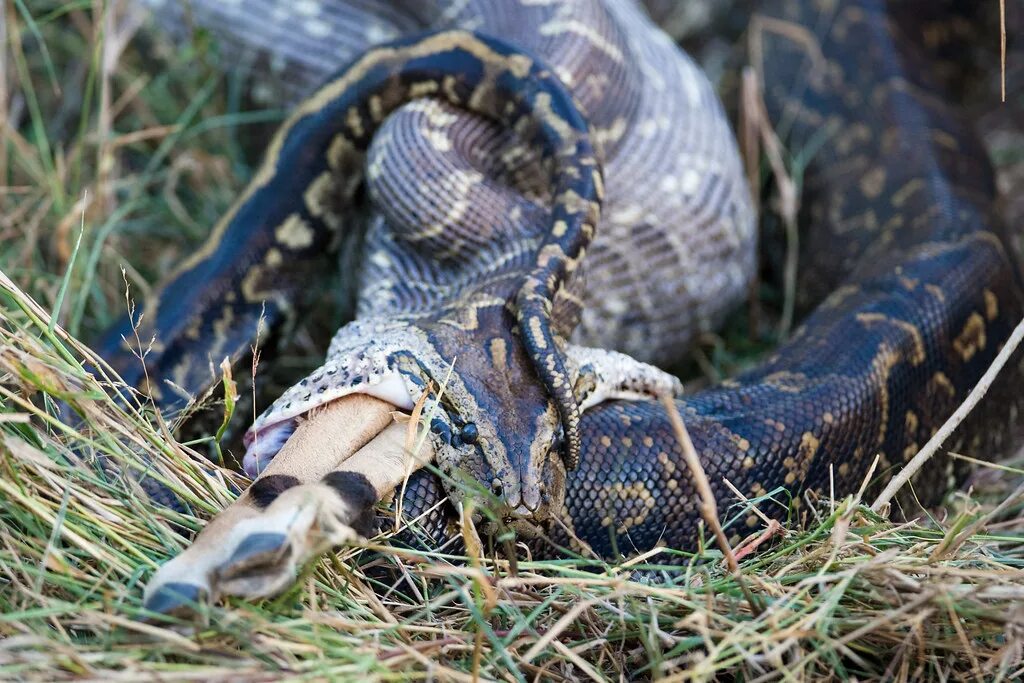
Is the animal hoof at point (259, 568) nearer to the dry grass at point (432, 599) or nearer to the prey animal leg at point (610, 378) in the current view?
the dry grass at point (432, 599)

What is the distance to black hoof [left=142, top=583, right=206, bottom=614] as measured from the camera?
8.02 ft

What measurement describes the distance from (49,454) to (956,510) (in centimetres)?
333

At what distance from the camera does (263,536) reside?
253 centimetres

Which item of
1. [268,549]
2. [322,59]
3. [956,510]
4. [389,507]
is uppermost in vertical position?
[322,59]

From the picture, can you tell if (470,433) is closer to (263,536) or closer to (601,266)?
(263,536)

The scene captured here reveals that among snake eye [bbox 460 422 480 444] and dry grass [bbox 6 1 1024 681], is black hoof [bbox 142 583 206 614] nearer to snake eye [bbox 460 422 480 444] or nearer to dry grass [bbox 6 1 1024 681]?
dry grass [bbox 6 1 1024 681]

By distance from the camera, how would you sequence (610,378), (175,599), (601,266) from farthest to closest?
(601,266) → (610,378) → (175,599)

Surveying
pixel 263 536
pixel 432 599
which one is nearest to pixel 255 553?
pixel 263 536

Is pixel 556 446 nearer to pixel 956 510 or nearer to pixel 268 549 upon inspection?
pixel 268 549

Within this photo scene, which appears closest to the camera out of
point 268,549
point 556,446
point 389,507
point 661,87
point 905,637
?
point 268,549

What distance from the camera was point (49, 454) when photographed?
9.51 feet

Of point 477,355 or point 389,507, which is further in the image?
point 477,355

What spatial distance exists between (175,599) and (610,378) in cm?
189

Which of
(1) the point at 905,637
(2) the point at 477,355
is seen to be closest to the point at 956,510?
(1) the point at 905,637
